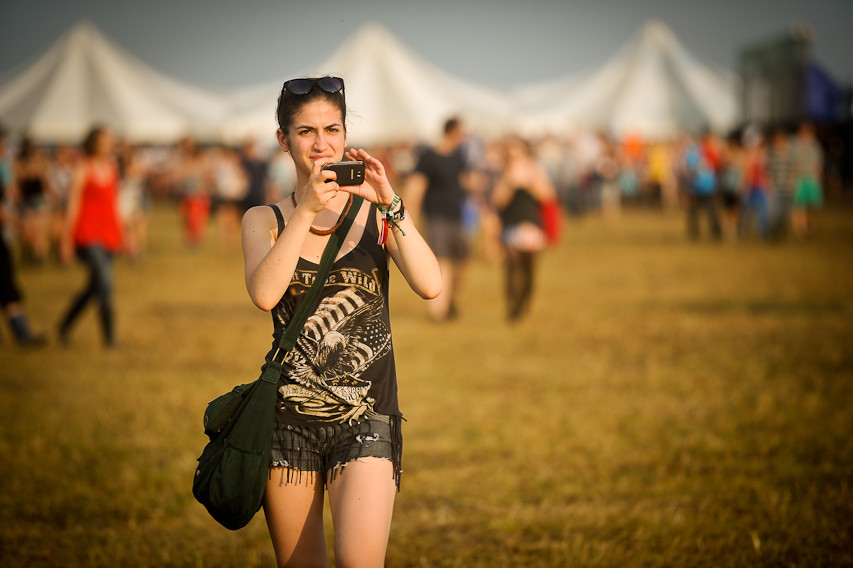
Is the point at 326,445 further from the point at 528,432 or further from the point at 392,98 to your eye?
the point at 392,98

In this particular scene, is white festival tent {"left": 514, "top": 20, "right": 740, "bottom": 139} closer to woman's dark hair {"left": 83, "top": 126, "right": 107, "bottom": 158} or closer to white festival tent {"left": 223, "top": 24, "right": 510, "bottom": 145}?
white festival tent {"left": 223, "top": 24, "right": 510, "bottom": 145}

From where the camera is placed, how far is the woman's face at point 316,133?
2.91 metres

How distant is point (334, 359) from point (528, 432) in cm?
424

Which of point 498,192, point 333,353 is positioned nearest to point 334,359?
point 333,353

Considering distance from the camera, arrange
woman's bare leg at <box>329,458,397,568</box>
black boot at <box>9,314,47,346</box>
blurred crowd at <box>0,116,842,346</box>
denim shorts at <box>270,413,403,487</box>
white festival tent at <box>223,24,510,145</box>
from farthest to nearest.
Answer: white festival tent at <box>223,24,510,145</box> → blurred crowd at <box>0,116,842,346</box> → black boot at <box>9,314,47,346</box> → denim shorts at <box>270,413,403,487</box> → woman's bare leg at <box>329,458,397,568</box>

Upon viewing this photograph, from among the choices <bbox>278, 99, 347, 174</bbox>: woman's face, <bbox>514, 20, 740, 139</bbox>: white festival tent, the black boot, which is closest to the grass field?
the black boot

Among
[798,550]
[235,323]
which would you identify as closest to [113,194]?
[235,323]

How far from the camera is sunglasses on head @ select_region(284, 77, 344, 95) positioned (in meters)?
2.92

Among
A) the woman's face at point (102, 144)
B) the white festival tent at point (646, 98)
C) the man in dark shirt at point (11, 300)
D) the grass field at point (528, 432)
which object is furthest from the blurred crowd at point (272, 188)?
the white festival tent at point (646, 98)

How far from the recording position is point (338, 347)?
9.82 ft

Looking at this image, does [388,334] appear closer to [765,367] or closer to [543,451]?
[543,451]

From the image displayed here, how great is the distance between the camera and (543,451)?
6523 millimetres

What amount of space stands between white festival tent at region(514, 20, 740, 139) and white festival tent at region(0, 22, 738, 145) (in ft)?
0.16

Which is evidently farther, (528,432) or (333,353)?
(528,432)
